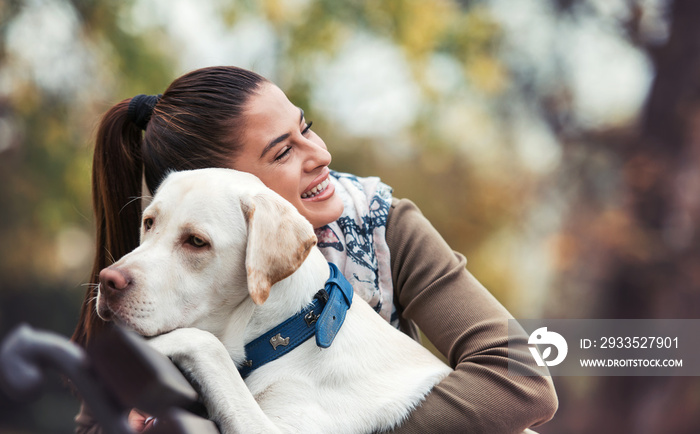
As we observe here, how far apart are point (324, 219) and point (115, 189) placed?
79 centimetres

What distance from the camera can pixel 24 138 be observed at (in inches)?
318

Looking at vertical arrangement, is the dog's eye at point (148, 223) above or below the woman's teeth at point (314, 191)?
below

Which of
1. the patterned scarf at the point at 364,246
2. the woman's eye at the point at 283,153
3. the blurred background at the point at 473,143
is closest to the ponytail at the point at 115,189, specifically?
the woman's eye at the point at 283,153

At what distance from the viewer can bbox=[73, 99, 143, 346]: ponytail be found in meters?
2.25

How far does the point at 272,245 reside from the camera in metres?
1.62

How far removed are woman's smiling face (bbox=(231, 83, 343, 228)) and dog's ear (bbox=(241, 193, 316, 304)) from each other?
0.32 m

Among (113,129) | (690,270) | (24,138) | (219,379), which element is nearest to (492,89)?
(690,270)

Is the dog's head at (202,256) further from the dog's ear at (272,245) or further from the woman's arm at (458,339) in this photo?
the woman's arm at (458,339)

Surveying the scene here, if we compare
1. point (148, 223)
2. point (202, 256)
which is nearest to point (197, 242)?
point (202, 256)

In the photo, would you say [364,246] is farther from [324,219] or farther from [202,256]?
[202,256]

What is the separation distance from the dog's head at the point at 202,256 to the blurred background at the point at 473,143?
5.97 meters

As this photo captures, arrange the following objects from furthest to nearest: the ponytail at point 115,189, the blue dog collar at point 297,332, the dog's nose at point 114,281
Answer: the ponytail at point 115,189
the blue dog collar at point 297,332
the dog's nose at point 114,281

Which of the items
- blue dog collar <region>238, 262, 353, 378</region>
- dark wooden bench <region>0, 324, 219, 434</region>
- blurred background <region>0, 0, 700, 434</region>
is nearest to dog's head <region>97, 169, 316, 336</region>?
blue dog collar <region>238, 262, 353, 378</region>

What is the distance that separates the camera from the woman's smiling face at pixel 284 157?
1.99 meters
